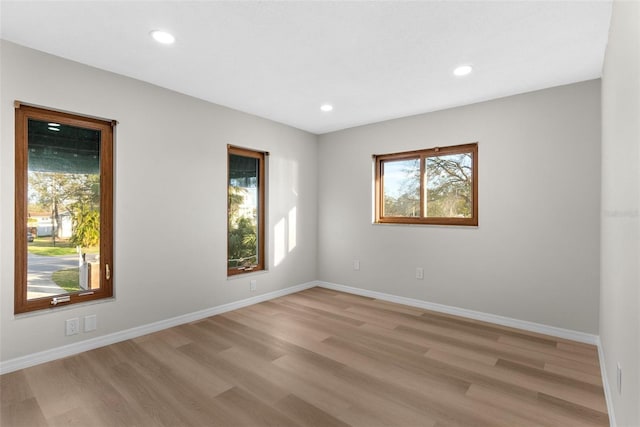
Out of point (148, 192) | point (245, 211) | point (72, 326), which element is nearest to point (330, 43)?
point (148, 192)

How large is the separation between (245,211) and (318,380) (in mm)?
2472

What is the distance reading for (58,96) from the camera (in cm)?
258

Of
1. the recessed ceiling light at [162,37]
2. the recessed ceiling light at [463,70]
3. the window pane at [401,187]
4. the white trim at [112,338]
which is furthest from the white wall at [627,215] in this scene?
the white trim at [112,338]

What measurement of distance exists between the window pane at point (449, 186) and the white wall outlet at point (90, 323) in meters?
3.73

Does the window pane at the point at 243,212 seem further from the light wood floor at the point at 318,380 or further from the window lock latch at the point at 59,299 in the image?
the window lock latch at the point at 59,299

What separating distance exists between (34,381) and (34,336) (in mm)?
388

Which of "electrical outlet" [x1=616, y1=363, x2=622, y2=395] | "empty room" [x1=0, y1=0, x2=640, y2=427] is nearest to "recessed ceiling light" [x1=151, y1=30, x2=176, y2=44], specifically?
"empty room" [x1=0, y1=0, x2=640, y2=427]

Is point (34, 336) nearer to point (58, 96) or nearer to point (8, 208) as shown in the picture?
point (8, 208)

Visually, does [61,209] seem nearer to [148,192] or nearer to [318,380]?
[148,192]

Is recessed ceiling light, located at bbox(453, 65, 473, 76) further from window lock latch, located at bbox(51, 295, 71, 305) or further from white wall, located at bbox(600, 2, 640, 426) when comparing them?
window lock latch, located at bbox(51, 295, 71, 305)

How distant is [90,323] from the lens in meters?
2.74

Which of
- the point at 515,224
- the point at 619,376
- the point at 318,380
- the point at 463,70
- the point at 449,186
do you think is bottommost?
the point at 318,380

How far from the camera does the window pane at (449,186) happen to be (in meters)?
3.75

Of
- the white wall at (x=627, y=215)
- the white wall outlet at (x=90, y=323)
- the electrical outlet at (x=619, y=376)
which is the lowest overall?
the white wall outlet at (x=90, y=323)
